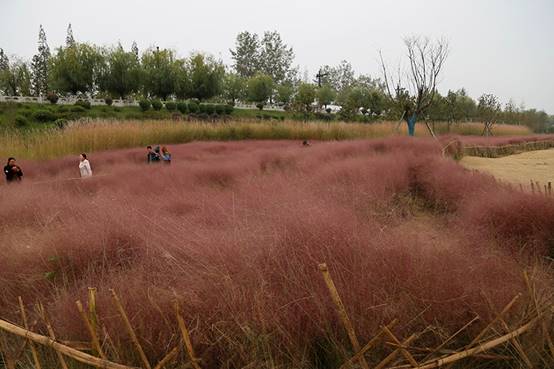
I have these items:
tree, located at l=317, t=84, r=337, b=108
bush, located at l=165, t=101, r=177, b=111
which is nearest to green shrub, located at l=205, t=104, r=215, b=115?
bush, located at l=165, t=101, r=177, b=111

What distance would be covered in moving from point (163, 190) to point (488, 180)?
16.6 ft

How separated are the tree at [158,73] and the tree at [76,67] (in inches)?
164

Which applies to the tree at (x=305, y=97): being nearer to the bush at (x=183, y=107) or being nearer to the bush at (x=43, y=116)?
the bush at (x=183, y=107)

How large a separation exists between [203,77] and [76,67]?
11.3 metres

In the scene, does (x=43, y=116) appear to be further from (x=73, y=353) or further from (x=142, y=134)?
(x=73, y=353)

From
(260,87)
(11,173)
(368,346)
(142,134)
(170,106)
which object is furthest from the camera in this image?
(260,87)

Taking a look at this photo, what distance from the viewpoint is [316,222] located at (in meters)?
2.18

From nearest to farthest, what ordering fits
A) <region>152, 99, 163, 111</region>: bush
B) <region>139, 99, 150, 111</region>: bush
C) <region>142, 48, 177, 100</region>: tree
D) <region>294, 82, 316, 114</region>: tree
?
<region>139, 99, 150, 111</region>: bush, <region>152, 99, 163, 111</region>: bush, <region>142, 48, 177, 100</region>: tree, <region>294, 82, 316, 114</region>: tree

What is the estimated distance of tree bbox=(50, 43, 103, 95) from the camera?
94.2 ft

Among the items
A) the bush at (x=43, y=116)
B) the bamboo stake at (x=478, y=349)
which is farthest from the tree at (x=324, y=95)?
the bamboo stake at (x=478, y=349)

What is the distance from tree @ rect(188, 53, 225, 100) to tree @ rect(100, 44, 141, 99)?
5291mm

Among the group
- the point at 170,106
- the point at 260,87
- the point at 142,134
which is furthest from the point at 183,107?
the point at 142,134

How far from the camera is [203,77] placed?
32750 millimetres

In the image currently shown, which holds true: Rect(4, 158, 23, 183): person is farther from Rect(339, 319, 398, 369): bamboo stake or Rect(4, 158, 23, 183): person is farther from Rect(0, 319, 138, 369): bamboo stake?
Rect(339, 319, 398, 369): bamboo stake
